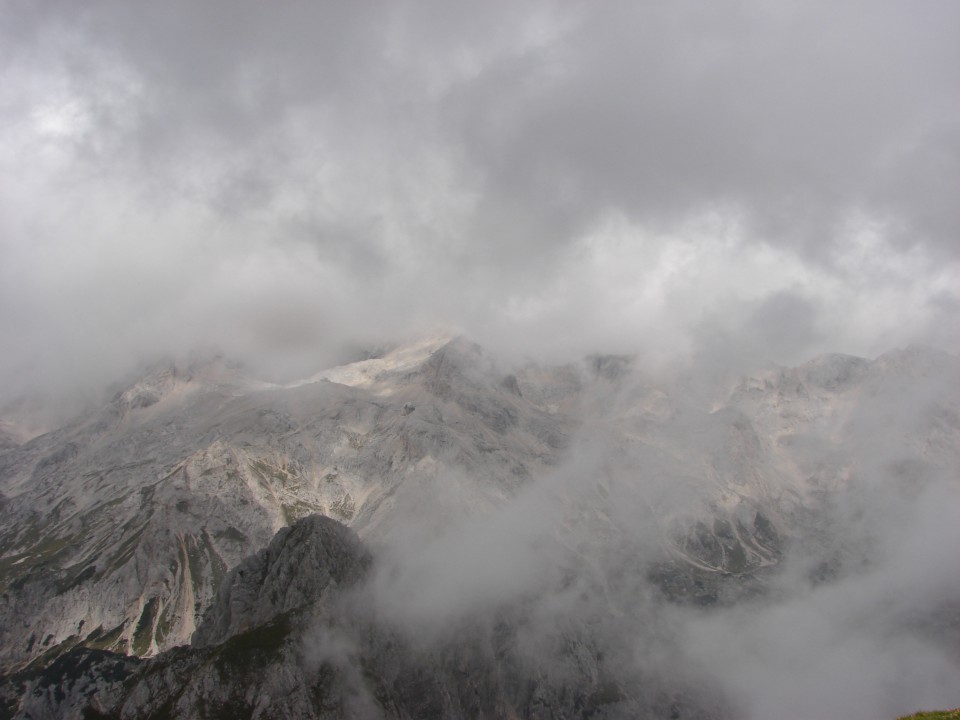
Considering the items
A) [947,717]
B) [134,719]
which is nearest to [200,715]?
[134,719]

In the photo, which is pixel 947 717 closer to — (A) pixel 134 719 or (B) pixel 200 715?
(B) pixel 200 715

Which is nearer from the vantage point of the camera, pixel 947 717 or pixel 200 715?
pixel 947 717

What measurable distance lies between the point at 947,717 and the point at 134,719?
728ft

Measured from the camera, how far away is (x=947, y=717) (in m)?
55.1

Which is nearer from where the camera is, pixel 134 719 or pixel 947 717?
pixel 947 717

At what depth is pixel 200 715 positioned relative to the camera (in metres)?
200

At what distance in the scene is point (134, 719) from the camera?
651ft

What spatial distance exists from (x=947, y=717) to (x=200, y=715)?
21003 cm
